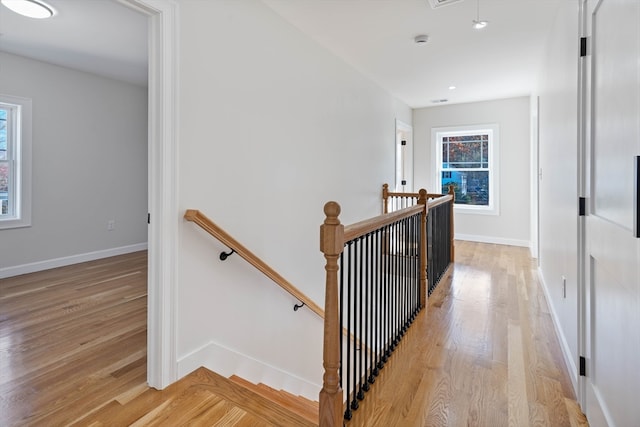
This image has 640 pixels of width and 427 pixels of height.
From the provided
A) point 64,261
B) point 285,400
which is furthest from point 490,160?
point 64,261

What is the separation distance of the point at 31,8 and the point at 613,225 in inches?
159

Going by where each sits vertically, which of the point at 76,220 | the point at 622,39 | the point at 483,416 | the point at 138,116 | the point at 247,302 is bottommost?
the point at 483,416

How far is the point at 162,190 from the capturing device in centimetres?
179

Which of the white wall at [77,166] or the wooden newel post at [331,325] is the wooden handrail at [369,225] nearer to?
the wooden newel post at [331,325]

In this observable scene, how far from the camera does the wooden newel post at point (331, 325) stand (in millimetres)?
1400

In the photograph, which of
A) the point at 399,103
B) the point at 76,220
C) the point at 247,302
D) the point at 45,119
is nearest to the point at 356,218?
the point at 247,302

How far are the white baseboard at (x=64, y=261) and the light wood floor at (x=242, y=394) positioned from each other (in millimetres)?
678

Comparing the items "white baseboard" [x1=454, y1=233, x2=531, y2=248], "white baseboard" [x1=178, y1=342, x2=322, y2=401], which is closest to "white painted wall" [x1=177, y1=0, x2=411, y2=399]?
"white baseboard" [x1=178, y1=342, x2=322, y2=401]

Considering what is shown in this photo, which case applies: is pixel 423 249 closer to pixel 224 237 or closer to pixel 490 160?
pixel 224 237

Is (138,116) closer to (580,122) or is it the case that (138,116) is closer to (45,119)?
(45,119)

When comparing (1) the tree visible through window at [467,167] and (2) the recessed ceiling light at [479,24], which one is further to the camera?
(1) the tree visible through window at [467,167]

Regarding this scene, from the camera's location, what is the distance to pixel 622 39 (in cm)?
115

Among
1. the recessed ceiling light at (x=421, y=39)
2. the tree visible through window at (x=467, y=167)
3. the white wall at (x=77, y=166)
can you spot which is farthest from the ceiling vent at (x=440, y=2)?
the white wall at (x=77, y=166)

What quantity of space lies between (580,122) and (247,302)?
227 centimetres
